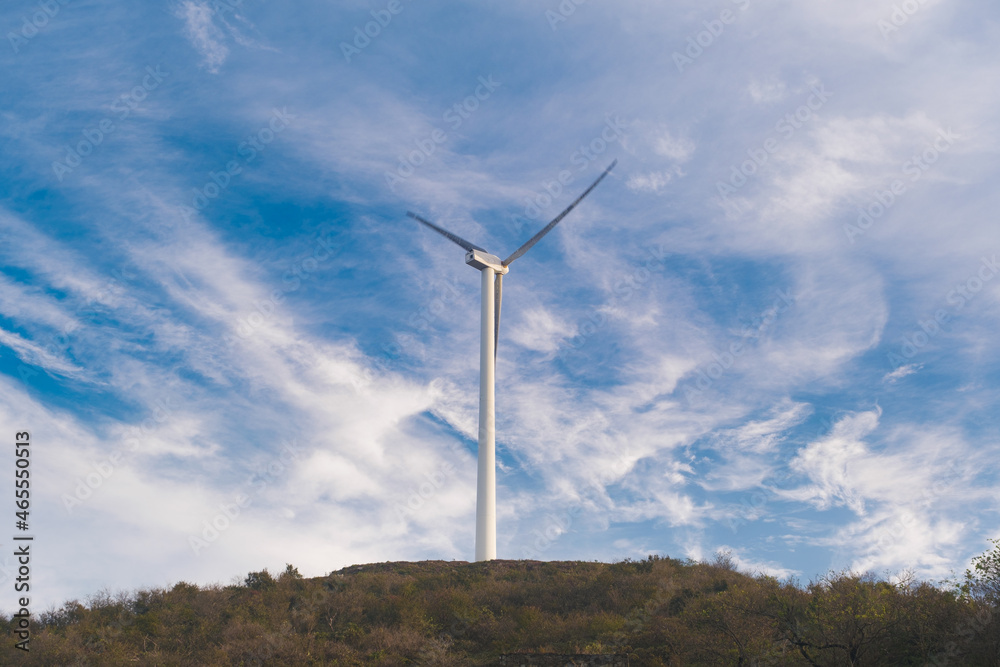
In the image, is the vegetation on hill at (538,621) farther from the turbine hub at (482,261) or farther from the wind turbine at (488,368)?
the turbine hub at (482,261)

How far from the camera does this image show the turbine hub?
62.3m

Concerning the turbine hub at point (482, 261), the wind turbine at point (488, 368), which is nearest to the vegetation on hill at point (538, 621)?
the wind turbine at point (488, 368)

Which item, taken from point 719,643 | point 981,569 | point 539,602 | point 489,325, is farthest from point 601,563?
point 981,569

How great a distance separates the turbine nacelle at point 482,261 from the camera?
204ft

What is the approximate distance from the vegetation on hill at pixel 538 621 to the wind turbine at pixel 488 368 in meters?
A: 10.4

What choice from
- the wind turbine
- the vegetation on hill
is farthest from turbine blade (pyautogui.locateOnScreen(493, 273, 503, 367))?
the vegetation on hill

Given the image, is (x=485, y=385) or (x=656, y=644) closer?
(x=656, y=644)

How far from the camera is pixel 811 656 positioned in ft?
77.5

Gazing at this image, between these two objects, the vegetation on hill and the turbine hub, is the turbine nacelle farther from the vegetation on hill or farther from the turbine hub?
the vegetation on hill

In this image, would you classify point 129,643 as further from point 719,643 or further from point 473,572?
point 719,643

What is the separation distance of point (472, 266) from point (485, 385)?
12.0 m

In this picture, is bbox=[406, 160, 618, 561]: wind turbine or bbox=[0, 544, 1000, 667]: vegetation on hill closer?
bbox=[0, 544, 1000, 667]: vegetation on hill

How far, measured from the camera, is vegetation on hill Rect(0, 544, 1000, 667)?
22859 mm

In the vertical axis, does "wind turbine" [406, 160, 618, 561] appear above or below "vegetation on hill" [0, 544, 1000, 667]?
above
